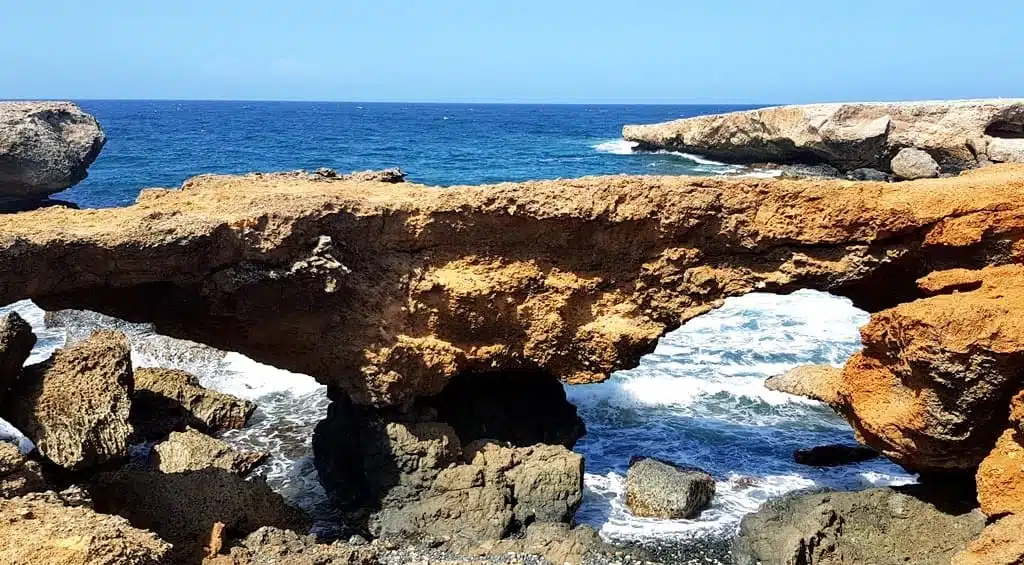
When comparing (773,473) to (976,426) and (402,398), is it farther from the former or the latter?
(402,398)

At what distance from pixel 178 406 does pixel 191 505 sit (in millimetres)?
5052

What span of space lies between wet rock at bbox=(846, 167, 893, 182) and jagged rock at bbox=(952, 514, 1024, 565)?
29.9 meters

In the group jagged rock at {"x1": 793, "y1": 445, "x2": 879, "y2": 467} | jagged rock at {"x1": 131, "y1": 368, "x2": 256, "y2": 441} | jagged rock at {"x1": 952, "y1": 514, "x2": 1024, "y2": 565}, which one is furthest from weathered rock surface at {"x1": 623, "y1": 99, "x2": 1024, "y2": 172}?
jagged rock at {"x1": 131, "y1": 368, "x2": 256, "y2": 441}

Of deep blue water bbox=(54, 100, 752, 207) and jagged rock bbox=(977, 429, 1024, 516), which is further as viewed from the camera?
deep blue water bbox=(54, 100, 752, 207)

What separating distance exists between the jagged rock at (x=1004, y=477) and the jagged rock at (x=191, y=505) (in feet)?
24.5

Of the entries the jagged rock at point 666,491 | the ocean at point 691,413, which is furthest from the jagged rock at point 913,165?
the jagged rock at point 666,491

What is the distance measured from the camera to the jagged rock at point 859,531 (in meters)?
9.03

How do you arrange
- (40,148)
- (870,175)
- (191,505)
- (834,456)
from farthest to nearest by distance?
1. (870,175)
2. (40,148)
3. (834,456)
4. (191,505)

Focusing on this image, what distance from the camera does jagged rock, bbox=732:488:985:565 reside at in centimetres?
903

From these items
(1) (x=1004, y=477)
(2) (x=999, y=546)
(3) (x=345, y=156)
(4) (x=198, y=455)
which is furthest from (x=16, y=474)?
(3) (x=345, y=156)

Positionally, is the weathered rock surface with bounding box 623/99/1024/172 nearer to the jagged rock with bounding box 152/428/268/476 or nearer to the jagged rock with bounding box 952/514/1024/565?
the jagged rock with bounding box 952/514/1024/565

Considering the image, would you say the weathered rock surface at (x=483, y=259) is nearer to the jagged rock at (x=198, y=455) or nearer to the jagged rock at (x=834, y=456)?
the jagged rock at (x=198, y=455)

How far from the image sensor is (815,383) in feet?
32.8

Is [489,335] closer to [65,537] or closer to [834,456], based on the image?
[65,537]
